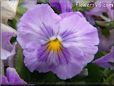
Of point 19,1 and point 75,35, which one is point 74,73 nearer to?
point 75,35

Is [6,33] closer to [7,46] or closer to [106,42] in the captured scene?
[7,46]

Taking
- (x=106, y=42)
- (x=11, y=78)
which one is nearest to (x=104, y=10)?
(x=106, y=42)

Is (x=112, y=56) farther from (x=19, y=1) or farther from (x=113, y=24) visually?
(x=19, y=1)

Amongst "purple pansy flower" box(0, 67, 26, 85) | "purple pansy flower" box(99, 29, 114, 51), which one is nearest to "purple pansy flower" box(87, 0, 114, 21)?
"purple pansy flower" box(99, 29, 114, 51)

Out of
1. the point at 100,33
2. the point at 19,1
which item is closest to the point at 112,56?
the point at 100,33

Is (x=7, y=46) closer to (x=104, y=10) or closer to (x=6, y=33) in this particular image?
(x=6, y=33)

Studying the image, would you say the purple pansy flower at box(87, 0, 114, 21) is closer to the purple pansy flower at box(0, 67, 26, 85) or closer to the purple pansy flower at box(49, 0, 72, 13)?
the purple pansy flower at box(49, 0, 72, 13)
